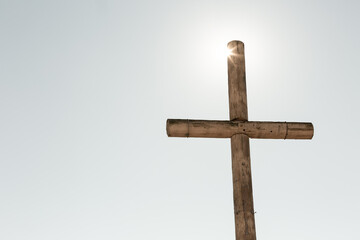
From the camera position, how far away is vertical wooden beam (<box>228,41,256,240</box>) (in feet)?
17.1

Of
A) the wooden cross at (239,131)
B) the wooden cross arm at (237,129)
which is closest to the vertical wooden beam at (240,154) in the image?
the wooden cross at (239,131)

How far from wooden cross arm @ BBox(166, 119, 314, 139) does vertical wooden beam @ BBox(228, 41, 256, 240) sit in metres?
0.10

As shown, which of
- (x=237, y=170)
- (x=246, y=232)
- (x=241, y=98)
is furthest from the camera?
(x=241, y=98)

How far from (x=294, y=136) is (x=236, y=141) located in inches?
34.9

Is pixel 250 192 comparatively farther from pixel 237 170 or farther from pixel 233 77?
pixel 233 77

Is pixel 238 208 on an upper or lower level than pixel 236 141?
lower

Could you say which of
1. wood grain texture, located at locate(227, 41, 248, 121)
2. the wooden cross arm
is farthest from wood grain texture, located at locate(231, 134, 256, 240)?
wood grain texture, located at locate(227, 41, 248, 121)

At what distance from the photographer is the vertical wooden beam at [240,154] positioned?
17.1ft

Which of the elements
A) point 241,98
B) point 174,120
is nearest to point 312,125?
point 241,98

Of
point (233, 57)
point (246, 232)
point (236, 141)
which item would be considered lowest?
point (246, 232)

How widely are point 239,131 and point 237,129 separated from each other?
0.12ft

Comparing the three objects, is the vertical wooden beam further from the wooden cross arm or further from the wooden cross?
the wooden cross arm

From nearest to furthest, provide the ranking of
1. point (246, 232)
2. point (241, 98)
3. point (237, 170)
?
point (246, 232)
point (237, 170)
point (241, 98)

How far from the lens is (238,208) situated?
528 centimetres
